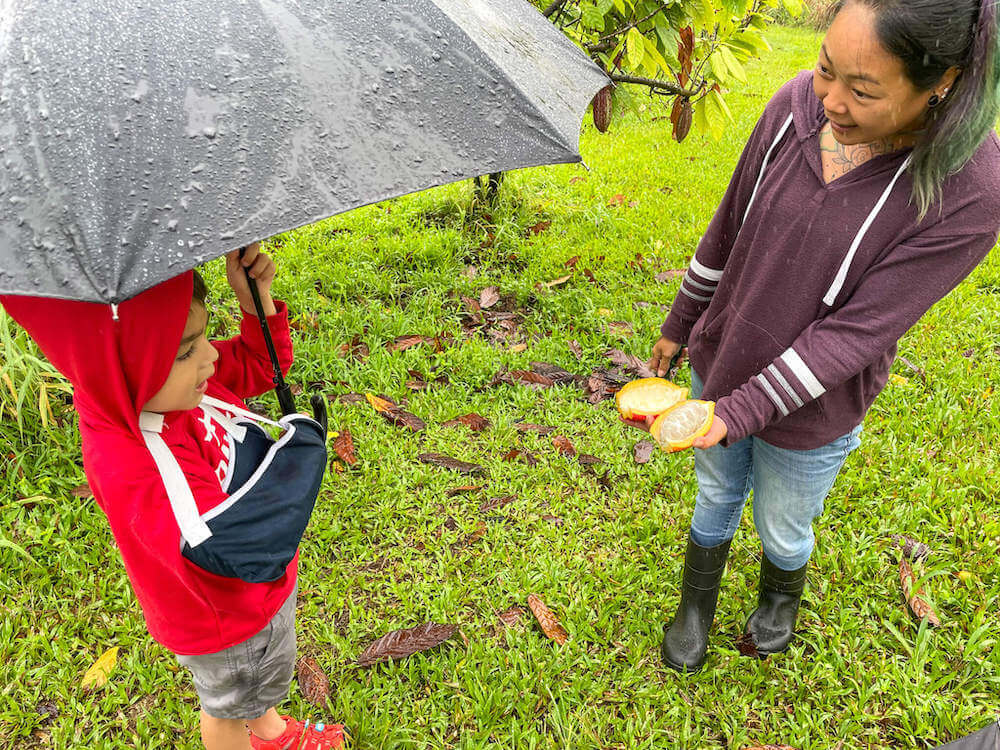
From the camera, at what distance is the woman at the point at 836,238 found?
1.29 m

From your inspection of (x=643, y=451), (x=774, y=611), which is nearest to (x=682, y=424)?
(x=774, y=611)

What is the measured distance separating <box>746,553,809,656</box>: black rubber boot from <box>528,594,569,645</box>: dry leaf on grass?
586 mm

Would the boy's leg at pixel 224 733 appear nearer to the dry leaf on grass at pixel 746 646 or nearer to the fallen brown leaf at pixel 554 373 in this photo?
the dry leaf on grass at pixel 746 646

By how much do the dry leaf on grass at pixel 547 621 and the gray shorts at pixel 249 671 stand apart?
899mm

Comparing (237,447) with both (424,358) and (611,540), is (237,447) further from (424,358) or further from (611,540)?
(424,358)

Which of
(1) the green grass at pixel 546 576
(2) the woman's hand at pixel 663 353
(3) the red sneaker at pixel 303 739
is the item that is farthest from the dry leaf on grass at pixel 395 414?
(3) the red sneaker at pixel 303 739

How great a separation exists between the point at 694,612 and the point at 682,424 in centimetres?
86

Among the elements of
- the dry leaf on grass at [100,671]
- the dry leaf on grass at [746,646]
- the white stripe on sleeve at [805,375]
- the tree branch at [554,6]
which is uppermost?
the tree branch at [554,6]

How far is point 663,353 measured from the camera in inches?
84.4

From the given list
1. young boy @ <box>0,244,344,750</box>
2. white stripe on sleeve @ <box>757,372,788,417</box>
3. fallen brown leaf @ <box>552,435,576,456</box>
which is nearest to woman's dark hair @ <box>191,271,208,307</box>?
young boy @ <box>0,244,344,750</box>

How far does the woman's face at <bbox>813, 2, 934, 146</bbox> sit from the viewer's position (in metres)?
1.30

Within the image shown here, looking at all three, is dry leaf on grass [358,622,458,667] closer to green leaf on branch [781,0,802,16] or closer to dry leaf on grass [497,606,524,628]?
dry leaf on grass [497,606,524,628]

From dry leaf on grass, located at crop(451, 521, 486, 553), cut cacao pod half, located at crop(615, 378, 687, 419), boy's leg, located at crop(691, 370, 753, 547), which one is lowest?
dry leaf on grass, located at crop(451, 521, 486, 553)

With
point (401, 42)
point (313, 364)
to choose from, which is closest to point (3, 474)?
point (313, 364)
